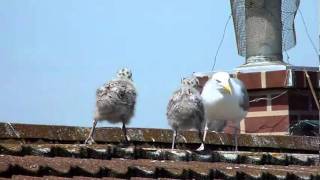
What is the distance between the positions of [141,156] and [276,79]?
675 cm

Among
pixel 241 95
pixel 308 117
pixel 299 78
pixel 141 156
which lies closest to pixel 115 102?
pixel 141 156

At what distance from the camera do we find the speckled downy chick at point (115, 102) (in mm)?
7328

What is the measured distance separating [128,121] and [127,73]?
1.38 ft

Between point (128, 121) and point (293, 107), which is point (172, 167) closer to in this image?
point (128, 121)

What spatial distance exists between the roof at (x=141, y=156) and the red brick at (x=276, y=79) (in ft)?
11.6

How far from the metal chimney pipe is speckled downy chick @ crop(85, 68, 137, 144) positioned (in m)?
7.51

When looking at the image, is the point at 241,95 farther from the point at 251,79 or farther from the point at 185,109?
the point at 251,79

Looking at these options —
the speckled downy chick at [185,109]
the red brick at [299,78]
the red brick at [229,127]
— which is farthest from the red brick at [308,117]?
the speckled downy chick at [185,109]

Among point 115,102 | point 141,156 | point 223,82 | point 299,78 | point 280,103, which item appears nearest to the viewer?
point 141,156

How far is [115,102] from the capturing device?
24.0 feet

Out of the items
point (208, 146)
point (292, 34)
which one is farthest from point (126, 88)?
point (292, 34)

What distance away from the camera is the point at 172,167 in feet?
21.5

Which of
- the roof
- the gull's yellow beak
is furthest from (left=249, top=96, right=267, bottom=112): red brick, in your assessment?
the gull's yellow beak

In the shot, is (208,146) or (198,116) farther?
(208,146)
